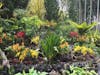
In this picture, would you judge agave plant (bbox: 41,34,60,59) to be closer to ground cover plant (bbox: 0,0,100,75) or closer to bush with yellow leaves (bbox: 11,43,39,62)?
ground cover plant (bbox: 0,0,100,75)

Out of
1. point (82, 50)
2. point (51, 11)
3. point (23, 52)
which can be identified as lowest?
point (82, 50)

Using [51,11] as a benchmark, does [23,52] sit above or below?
below

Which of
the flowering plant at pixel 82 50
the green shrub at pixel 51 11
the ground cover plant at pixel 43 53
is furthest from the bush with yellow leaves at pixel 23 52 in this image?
the green shrub at pixel 51 11

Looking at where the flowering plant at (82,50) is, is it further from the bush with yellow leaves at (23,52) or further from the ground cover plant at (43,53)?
the bush with yellow leaves at (23,52)

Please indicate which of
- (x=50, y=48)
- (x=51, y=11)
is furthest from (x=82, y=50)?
(x=51, y=11)

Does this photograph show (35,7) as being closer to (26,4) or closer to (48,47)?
(26,4)

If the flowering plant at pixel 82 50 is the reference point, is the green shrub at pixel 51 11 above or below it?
above

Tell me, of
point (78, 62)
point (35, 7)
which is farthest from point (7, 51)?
point (35, 7)

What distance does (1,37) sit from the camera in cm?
803

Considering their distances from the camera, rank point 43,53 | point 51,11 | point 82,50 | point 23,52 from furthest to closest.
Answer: point 51,11 → point 82,50 → point 43,53 → point 23,52

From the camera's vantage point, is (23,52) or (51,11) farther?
(51,11)

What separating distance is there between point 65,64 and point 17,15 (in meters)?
4.79

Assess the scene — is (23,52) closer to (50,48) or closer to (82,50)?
(50,48)

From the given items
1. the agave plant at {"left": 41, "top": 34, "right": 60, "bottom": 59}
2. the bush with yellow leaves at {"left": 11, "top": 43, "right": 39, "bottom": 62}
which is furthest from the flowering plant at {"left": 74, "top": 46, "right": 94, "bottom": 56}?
the bush with yellow leaves at {"left": 11, "top": 43, "right": 39, "bottom": 62}
